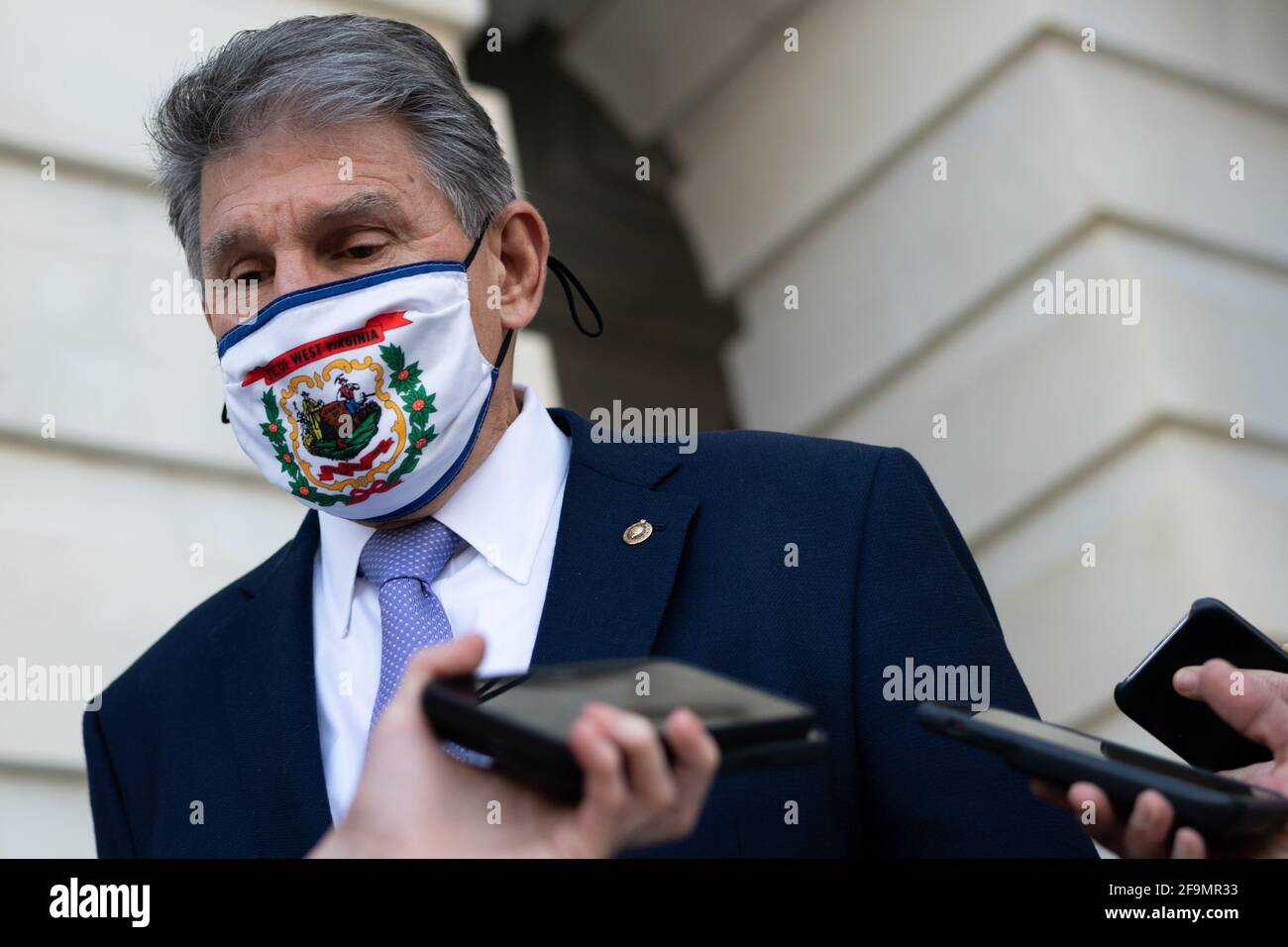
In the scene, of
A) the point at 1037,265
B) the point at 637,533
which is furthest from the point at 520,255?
the point at 1037,265

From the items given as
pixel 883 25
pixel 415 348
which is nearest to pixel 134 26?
pixel 415 348

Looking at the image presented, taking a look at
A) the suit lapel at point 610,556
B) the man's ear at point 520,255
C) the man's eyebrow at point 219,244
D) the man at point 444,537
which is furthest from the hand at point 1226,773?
the man's eyebrow at point 219,244

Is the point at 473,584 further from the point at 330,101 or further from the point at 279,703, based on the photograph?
the point at 330,101

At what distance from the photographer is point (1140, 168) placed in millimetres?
4961

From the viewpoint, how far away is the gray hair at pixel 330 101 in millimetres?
2799

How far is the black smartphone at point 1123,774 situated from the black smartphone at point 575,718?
1.03ft

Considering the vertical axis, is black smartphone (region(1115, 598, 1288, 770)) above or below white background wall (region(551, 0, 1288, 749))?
below

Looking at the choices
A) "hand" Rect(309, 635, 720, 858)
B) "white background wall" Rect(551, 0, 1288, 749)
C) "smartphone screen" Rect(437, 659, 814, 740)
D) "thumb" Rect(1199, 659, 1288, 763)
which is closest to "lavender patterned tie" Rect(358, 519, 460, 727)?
"smartphone screen" Rect(437, 659, 814, 740)

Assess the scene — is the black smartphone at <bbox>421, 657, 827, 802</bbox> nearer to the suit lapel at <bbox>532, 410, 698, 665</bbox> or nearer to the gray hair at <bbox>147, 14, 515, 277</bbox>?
the suit lapel at <bbox>532, 410, 698, 665</bbox>

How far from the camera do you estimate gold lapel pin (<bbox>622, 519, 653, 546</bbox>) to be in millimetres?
2634

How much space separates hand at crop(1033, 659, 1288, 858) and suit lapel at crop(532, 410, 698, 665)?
2.53 ft

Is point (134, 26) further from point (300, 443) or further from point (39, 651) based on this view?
point (300, 443)

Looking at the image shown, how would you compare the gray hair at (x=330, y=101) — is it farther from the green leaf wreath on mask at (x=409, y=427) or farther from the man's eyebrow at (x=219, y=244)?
the green leaf wreath on mask at (x=409, y=427)

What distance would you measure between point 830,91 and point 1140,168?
A: 1.13 meters
